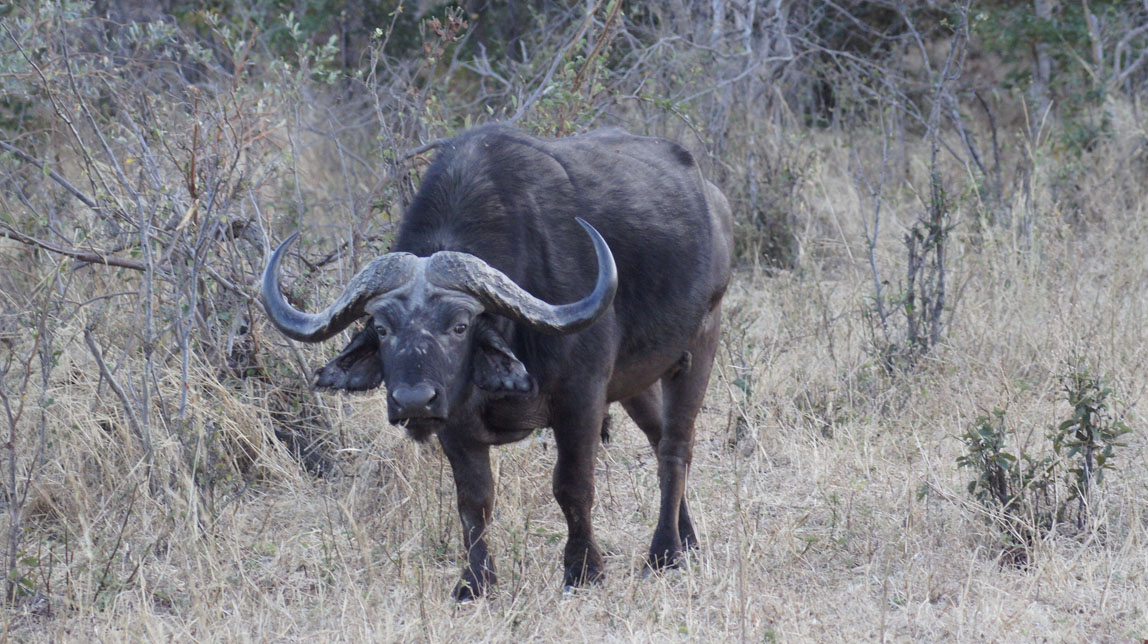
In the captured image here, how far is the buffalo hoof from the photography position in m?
4.13

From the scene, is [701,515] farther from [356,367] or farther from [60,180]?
[60,180]

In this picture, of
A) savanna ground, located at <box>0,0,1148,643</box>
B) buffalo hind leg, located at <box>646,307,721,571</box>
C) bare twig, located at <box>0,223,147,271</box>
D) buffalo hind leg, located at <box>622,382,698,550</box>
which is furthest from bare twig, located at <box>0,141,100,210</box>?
buffalo hind leg, located at <box>646,307,721,571</box>

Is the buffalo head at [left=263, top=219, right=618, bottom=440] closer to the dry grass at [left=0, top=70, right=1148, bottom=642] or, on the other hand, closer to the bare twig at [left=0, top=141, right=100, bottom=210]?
the dry grass at [left=0, top=70, right=1148, bottom=642]

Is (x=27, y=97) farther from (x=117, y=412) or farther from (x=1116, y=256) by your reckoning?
(x=1116, y=256)

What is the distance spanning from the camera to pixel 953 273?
6656 millimetres

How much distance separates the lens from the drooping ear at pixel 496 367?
3568 mm

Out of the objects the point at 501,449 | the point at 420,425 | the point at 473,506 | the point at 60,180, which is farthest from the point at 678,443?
the point at 60,180

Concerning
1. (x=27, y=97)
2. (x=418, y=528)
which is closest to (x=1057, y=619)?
(x=418, y=528)

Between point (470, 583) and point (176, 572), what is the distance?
39.1 inches

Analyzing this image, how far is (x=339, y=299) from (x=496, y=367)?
498mm

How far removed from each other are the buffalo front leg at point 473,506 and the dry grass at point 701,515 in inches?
2.8

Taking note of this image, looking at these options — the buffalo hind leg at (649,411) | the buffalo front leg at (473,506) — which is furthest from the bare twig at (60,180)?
the buffalo hind leg at (649,411)

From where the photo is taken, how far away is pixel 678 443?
15.0 feet

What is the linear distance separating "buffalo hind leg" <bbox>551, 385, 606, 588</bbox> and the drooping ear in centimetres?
34
